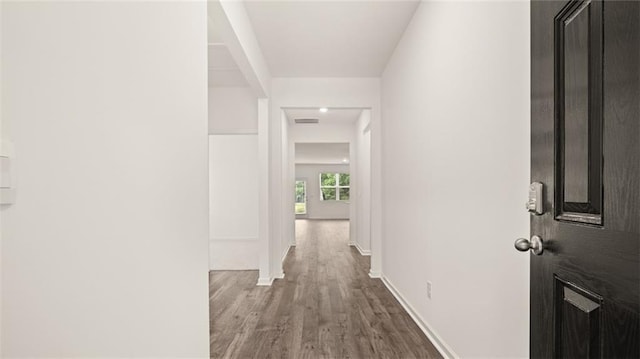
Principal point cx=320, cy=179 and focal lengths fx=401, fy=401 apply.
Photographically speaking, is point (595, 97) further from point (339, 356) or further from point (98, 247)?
point (339, 356)

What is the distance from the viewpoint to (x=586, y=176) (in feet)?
2.98

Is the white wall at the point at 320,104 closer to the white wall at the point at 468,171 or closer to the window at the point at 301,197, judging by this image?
the white wall at the point at 468,171

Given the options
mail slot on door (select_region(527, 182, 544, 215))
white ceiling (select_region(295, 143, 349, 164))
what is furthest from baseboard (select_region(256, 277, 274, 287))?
white ceiling (select_region(295, 143, 349, 164))

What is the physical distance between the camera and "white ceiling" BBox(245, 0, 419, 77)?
323cm

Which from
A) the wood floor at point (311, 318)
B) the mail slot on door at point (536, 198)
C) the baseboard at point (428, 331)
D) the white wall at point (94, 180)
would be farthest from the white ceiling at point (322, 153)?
the mail slot on door at point (536, 198)

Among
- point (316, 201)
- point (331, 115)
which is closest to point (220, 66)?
point (331, 115)

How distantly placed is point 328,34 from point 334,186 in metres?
12.8

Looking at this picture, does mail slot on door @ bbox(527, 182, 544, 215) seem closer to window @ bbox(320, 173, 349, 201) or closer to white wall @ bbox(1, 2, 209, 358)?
white wall @ bbox(1, 2, 209, 358)

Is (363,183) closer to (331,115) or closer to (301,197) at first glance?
(331,115)

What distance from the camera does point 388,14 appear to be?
11.0 ft

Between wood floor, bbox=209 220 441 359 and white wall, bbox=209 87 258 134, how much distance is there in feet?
6.62

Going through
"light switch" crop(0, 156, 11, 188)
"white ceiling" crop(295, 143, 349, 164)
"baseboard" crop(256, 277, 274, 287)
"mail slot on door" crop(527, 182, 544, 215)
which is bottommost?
"baseboard" crop(256, 277, 274, 287)

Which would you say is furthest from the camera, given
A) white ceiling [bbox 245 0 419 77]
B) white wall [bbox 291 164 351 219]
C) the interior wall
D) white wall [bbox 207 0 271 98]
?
white wall [bbox 291 164 351 219]

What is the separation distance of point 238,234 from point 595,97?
7451 mm
